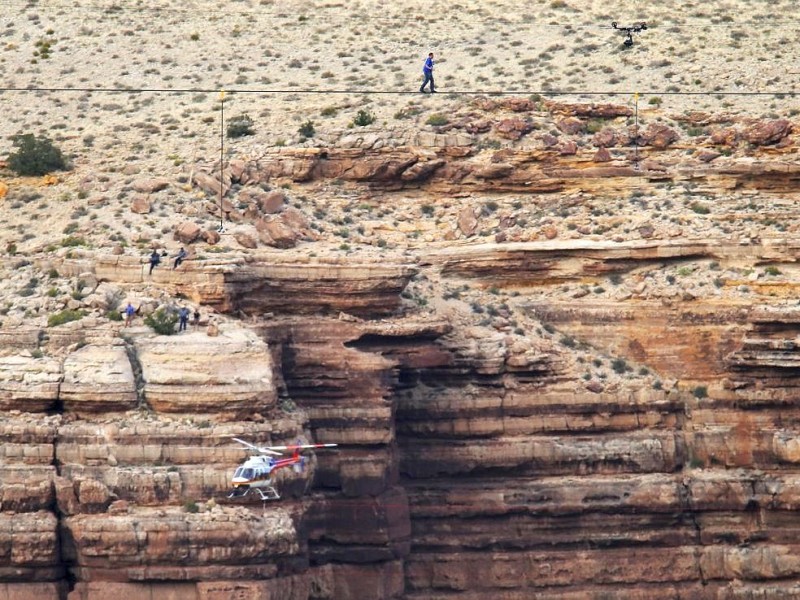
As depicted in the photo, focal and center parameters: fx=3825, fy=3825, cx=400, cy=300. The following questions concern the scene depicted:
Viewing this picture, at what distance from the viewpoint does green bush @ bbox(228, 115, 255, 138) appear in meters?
121

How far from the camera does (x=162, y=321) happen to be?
10144cm

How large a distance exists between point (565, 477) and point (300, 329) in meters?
9.71

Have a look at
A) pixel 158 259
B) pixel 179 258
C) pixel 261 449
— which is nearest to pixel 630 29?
pixel 179 258

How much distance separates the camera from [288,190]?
117m

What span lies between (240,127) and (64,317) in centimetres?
2098

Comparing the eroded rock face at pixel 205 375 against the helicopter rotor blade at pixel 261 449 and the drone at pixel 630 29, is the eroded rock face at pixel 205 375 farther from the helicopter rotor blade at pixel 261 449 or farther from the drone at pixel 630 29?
the drone at pixel 630 29

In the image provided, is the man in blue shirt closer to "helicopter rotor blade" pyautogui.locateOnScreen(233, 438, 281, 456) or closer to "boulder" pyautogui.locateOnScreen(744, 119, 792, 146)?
"boulder" pyautogui.locateOnScreen(744, 119, 792, 146)

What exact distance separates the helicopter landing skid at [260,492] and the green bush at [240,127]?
959 inches

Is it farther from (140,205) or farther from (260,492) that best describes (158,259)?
(260,492)

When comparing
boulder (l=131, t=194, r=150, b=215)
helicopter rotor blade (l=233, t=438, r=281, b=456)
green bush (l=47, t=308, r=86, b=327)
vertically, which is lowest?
helicopter rotor blade (l=233, t=438, r=281, b=456)

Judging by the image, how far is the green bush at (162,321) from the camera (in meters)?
101

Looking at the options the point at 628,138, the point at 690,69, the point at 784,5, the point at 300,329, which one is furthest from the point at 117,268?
the point at 784,5

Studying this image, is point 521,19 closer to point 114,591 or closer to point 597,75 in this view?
point 597,75

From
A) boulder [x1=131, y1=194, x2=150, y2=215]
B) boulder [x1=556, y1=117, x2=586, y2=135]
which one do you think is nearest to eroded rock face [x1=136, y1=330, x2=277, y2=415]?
boulder [x1=131, y1=194, x2=150, y2=215]
